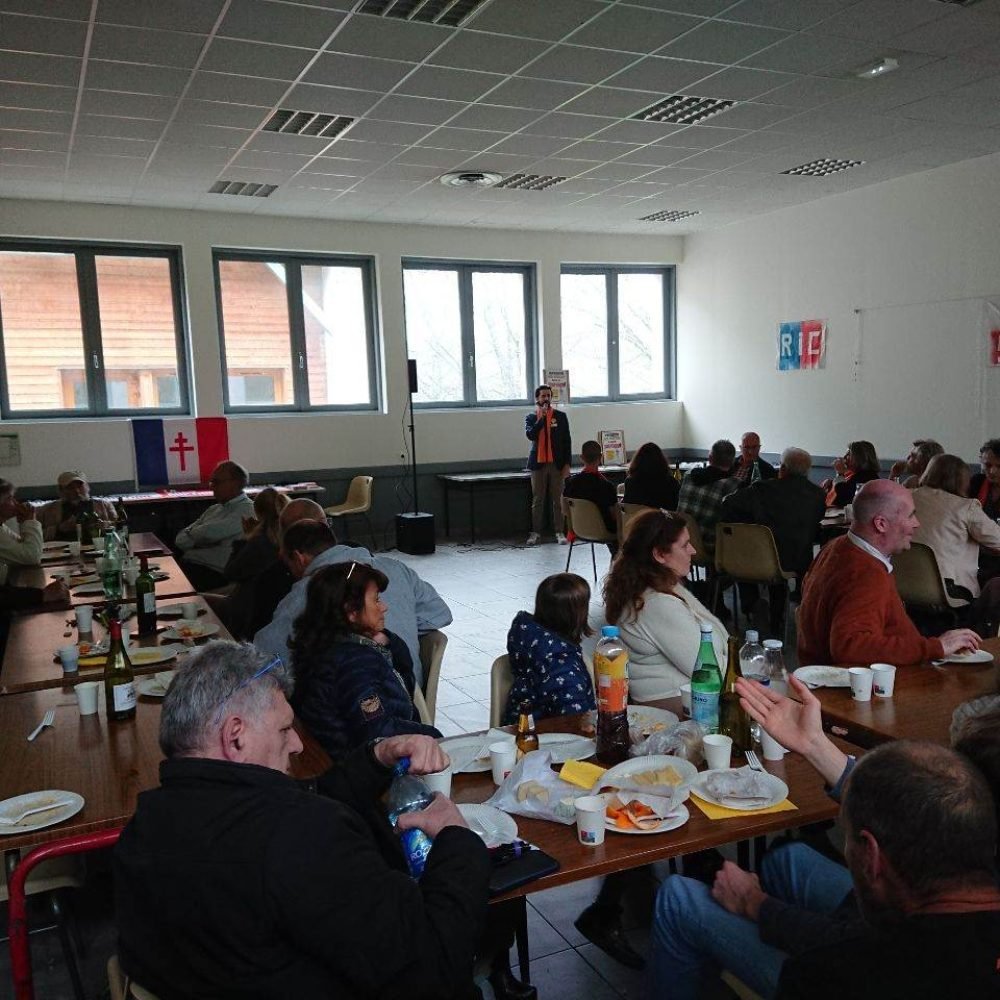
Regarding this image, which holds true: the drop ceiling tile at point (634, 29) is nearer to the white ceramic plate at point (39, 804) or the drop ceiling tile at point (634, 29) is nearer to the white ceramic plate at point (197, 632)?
the white ceramic plate at point (197, 632)

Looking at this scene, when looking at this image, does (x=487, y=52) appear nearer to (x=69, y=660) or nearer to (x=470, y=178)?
(x=470, y=178)

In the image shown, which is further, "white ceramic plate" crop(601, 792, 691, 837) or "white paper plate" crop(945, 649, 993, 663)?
"white paper plate" crop(945, 649, 993, 663)

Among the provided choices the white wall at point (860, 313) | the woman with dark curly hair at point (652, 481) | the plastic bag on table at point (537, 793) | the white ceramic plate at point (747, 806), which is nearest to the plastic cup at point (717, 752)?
the white ceramic plate at point (747, 806)

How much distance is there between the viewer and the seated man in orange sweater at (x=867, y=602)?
107 inches

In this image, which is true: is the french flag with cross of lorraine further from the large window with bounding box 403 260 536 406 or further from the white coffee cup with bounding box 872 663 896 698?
the white coffee cup with bounding box 872 663 896 698

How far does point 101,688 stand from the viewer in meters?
2.77

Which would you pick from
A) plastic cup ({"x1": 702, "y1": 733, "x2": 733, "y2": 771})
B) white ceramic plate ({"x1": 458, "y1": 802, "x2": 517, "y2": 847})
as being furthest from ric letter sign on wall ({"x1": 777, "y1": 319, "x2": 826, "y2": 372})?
white ceramic plate ({"x1": 458, "y1": 802, "x2": 517, "y2": 847})

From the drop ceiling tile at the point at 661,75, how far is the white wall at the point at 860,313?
3.37 meters

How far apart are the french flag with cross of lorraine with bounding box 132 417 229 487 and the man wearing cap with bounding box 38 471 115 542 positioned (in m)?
2.13

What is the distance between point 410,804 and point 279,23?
14.1 ft

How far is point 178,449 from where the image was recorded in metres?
9.34

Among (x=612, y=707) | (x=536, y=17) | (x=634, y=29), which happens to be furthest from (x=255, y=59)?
(x=612, y=707)

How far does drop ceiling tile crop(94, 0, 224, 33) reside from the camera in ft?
14.2

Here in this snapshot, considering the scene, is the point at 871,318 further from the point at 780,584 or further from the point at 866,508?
the point at 866,508
